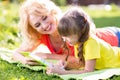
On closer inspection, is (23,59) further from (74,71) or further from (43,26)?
(74,71)

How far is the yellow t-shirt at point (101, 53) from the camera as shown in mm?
4660

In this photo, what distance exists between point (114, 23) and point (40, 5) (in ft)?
14.2

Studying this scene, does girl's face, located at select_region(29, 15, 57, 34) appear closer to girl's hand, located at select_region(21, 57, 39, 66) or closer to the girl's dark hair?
girl's hand, located at select_region(21, 57, 39, 66)

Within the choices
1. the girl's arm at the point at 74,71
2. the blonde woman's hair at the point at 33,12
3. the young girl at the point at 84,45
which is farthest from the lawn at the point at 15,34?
the blonde woman's hair at the point at 33,12

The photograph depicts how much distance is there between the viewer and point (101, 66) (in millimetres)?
4930

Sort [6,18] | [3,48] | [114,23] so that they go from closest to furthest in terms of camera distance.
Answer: [3,48] < [6,18] < [114,23]

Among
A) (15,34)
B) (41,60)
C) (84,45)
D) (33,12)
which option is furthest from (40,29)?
(15,34)

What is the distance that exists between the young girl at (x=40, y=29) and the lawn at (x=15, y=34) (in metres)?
0.26

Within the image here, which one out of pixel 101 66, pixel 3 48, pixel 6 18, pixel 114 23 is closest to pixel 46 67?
pixel 101 66

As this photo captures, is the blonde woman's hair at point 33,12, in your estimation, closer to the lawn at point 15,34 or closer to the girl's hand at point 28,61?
the girl's hand at point 28,61

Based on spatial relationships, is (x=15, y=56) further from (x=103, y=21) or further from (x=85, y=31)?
(x=103, y=21)

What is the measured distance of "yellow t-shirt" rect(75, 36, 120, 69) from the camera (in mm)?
4660

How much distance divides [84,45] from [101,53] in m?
0.24

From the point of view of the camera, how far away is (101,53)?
484 cm
